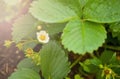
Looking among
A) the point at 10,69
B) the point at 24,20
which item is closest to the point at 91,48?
the point at 24,20

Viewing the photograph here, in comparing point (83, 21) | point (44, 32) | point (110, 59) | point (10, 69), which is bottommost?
point (10, 69)

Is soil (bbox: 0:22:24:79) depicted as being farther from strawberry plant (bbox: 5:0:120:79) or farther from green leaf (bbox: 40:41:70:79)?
green leaf (bbox: 40:41:70:79)

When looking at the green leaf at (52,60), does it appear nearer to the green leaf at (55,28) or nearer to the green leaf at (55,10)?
the green leaf at (55,28)

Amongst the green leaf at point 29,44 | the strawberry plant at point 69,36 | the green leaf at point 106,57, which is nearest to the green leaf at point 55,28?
the strawberry plant at point 69,36

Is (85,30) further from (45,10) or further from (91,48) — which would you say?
(45,10)

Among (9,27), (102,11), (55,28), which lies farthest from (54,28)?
(9,27)

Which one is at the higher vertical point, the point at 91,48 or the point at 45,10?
the point at 45,10

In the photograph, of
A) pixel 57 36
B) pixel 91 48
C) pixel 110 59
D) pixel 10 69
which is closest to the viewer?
pixel 91 48
